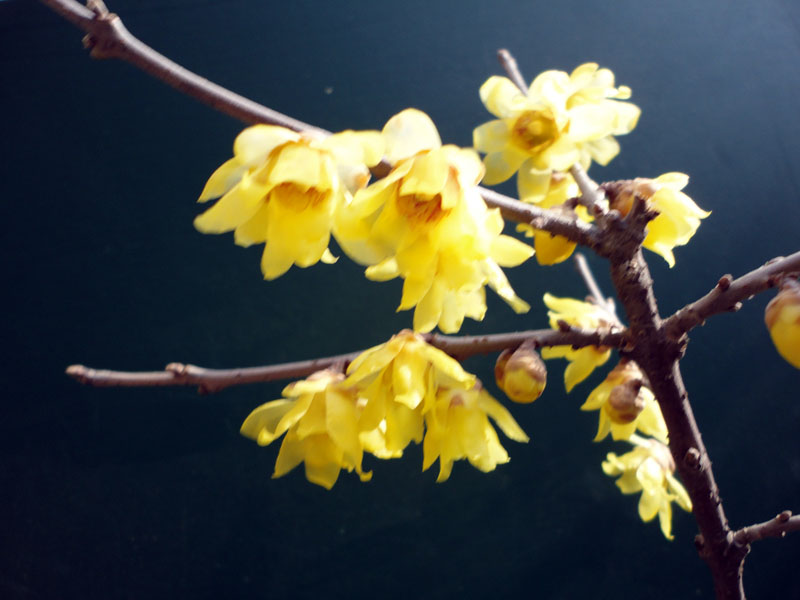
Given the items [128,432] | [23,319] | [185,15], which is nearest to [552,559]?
[128,432]

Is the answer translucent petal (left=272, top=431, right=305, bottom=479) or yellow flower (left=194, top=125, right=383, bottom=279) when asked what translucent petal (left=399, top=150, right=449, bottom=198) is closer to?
yellow flower (left=194, top=125, right=383, bottom=279)

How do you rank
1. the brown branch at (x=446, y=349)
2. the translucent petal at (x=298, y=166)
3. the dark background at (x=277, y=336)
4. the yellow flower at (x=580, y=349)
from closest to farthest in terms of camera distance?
the translucent petal at (x=298, y=166), the brown branch at (x=446, y=349), the yellow flower at (x=580, y=349), the dark background at (x=277, y=336)

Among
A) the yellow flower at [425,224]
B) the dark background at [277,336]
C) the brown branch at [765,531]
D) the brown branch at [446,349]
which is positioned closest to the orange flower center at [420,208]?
the yellow flower at [425,224]

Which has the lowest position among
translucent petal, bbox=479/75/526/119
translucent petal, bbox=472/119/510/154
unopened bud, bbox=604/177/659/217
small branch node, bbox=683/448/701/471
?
small branch node, bbox=683/448/701/471

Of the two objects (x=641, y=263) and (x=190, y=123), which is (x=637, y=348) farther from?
(x=190, y=123)

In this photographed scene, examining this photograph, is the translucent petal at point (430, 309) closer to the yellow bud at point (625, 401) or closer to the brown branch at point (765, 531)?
the yellow bud at point (625, 401)

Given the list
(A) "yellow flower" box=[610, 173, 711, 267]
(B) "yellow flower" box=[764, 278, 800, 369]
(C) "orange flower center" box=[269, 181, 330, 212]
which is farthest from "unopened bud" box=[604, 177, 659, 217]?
(C) "orange flower center" box=[269, 181, 330, 212]

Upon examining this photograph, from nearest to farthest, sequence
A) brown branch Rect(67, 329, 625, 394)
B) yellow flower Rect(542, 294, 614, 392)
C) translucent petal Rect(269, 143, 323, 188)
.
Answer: translucent petal Rect(269, 143, 323, 188), brown branch Rect(67, 329, 625, 394), yellow flower Rect(542, 294, 614, 392)
